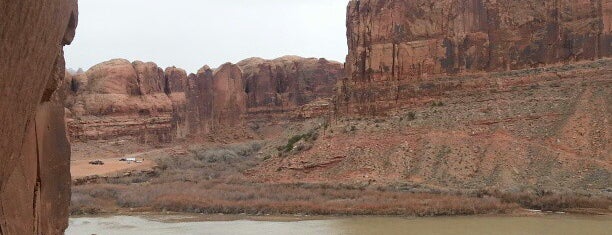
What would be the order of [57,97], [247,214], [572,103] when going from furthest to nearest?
1. [572,103]
2. [247,214]
3. [57,97]

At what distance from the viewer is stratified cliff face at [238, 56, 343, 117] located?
78188 millimetres

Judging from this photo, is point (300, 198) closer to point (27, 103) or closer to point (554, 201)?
point (554, 201)

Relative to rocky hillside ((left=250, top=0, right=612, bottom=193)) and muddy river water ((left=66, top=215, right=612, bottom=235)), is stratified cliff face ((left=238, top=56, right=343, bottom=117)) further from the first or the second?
muddy river water ((left=66, top=215, right=612, bottom=235))

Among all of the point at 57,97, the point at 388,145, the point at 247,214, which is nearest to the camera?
the point at 57,97

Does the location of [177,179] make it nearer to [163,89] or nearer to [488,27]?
[488,27]

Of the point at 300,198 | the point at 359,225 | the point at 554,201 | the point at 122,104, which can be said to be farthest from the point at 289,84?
the point at 359,225

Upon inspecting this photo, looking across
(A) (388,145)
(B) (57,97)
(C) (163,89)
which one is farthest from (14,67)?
(C) (163,89)

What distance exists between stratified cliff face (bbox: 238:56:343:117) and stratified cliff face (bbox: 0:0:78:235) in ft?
239

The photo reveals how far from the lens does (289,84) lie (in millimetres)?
79562

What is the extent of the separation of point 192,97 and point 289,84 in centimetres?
1222

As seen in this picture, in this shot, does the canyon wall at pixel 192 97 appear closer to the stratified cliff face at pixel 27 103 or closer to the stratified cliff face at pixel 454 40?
the stratified cliff face at pixel 454 40

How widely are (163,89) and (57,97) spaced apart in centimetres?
6812

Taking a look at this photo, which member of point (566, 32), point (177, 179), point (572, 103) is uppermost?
point (566, 32)

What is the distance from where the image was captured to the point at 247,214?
1160 inches
